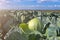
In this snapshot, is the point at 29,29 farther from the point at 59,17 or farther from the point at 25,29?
the point at 59,17

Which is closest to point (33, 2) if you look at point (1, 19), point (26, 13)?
point (26, 13)

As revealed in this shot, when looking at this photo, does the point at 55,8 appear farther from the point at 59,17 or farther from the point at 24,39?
the point at 24,39

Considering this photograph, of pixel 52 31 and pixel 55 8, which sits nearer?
pixel 52 31

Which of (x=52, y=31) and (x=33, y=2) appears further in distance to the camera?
(x=33, y=2)

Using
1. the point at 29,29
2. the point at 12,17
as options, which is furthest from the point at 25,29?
the point at 12,17

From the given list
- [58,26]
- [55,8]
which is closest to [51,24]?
[58,26]

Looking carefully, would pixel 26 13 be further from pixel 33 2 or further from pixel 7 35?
pixel 7 35

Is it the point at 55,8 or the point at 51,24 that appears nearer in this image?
the point at 51,24
